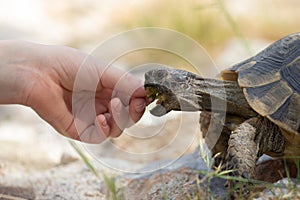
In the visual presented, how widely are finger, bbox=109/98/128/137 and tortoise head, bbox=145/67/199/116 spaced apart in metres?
0.21

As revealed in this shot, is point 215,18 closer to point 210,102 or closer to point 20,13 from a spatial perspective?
point 20,13

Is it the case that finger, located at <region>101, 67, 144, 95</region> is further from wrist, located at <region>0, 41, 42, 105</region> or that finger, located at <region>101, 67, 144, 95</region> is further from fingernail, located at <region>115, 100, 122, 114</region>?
wrist, located at <region>0, 41, 42, 105</region>

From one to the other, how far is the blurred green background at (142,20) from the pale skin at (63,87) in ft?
9.67

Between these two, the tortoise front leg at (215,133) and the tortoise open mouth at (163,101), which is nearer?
the tortoise open mouth at (163,101)

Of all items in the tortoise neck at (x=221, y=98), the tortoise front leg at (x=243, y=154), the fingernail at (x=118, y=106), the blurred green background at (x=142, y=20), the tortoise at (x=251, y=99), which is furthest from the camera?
the blurred green background at (x=142, y=20)

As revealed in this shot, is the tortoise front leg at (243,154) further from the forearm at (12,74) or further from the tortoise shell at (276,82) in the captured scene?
the forearm at (12,74)

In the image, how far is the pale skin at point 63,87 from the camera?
2.73m

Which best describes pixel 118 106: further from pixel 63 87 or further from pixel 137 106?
pixel 63 87

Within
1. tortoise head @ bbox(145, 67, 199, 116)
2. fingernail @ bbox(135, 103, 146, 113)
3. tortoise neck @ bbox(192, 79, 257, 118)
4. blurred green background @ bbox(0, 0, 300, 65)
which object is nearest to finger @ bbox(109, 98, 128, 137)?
fingernail @ bbox(135, 103, 146, 113)

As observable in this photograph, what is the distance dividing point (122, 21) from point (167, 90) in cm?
481

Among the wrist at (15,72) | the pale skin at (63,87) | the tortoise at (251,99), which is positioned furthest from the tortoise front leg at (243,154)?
the wrist at (15,72)

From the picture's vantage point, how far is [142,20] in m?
6.50

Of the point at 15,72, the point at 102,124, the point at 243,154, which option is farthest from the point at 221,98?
the point at 15,72

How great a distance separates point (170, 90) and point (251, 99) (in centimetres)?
38
